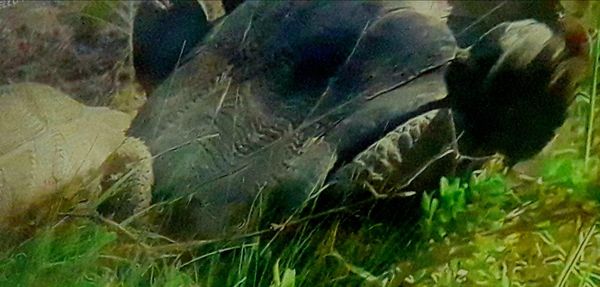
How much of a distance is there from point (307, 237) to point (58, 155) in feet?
0.72

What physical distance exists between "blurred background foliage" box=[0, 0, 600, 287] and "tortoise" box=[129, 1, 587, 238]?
1.1 inches

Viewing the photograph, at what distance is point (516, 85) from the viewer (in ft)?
2.93

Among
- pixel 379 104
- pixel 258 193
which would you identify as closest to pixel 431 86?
pixel 379 104

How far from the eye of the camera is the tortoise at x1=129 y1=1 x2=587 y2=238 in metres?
0.80

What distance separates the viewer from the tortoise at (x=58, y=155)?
727 mm

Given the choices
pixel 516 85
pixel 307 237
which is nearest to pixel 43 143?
pixel 307 237

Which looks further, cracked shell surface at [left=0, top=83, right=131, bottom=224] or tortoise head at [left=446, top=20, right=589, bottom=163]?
tortoise head at [left=446, top=20, right=589, bottom=163]

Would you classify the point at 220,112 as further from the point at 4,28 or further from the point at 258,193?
the point at 4,28

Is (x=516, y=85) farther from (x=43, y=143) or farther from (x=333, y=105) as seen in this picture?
(x=43, y=143)

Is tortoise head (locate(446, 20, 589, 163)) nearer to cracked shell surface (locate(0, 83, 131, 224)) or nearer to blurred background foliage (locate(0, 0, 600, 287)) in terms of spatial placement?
blurred background foliage (locate(0, 0, 600, 287))

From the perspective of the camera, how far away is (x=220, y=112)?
0.82 m

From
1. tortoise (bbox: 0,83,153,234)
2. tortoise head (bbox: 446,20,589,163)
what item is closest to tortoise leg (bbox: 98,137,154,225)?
tortoise (bbox: 0,83,153,234)

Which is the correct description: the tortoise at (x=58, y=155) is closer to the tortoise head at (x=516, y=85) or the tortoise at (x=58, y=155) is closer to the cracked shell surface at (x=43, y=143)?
the cracked shell surface at (x=43, y=143)

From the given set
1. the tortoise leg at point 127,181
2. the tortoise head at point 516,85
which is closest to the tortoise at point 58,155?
the tortoise leg at point 127,181
